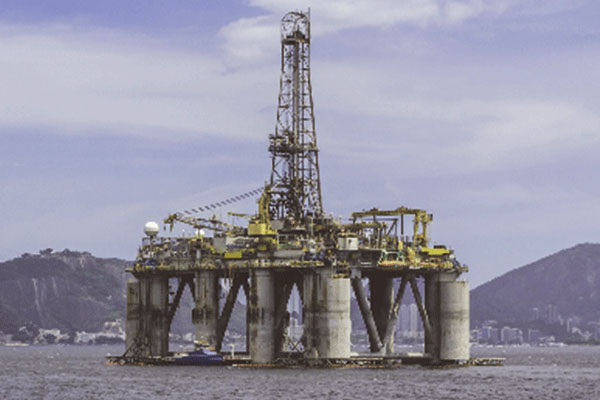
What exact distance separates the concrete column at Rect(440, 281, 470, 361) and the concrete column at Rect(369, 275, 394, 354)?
32.0 feet

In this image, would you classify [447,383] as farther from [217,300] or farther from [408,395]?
[217,300]

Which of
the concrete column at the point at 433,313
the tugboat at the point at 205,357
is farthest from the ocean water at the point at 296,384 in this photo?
the concrete column at the point at 433,313

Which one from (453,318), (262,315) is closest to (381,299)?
(453,318)

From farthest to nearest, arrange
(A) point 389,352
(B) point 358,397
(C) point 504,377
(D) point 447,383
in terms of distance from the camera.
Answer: (A) point 389,352
(C) point 504,377
(D) point 447,383
(B) point 358,397

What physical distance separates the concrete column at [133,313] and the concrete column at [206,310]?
420 inches

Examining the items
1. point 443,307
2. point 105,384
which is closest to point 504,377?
point 443,307

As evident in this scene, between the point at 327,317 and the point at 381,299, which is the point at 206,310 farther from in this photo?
the point at 381,299

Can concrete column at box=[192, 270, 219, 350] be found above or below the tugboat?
above

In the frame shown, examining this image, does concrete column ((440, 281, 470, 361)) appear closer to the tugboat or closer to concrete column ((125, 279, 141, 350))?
the tugboat

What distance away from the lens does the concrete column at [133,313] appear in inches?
5079

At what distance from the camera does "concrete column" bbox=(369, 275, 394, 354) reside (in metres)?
132

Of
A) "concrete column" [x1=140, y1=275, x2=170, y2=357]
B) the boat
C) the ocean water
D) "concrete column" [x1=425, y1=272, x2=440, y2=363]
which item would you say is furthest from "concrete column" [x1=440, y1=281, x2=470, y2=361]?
"concrete column" [x1=140, y1=275, x2=170, y2=357]

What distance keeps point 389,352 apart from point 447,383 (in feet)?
68.7

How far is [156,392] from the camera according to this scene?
315 ft
